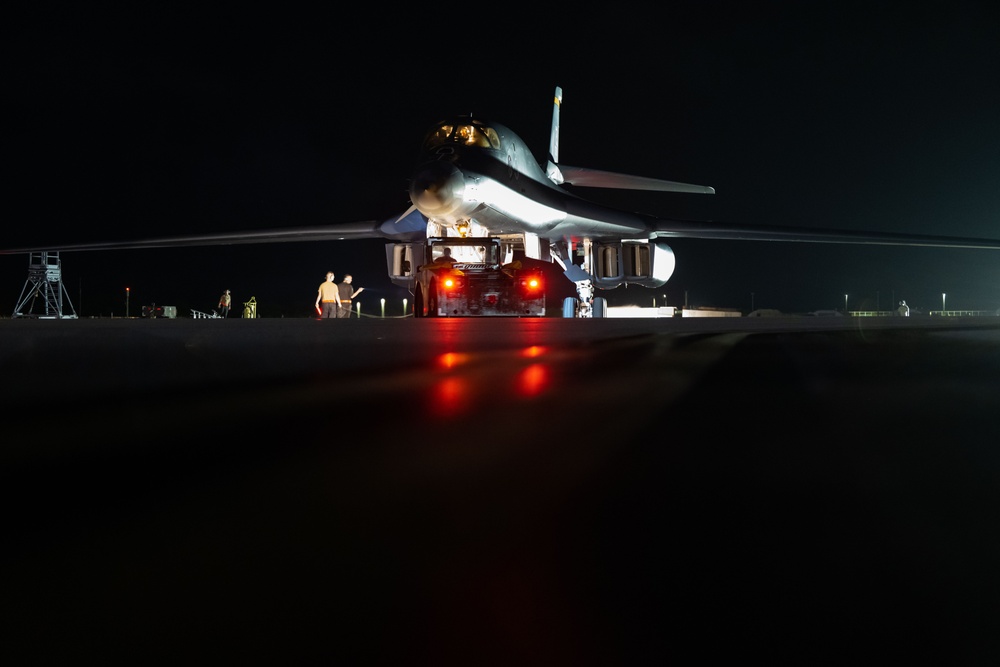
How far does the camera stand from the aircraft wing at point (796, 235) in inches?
779

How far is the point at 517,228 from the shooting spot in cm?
1625

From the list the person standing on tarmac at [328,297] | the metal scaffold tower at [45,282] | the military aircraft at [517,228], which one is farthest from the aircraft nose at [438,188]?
the metal scaffold tower at [45,282]

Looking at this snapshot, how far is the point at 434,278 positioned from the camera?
12859mm

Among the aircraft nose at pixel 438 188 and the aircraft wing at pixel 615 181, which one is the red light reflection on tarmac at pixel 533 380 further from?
the aircraft wing at pixel 615 181

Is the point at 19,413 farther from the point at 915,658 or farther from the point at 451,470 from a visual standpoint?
the point at 915,658

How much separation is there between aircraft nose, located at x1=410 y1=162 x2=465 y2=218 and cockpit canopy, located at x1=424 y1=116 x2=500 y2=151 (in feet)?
3.09

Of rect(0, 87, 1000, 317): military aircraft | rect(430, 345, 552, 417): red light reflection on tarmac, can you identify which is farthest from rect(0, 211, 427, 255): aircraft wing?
rect(430, 345, 552, 417): red light reflection on tarmac

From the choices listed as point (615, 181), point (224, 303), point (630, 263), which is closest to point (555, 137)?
point (615, 181)

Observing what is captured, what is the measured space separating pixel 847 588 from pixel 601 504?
217 mm

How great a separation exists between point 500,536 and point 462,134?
47.5 feet

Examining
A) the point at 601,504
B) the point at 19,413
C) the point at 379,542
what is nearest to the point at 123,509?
the point at 379,542

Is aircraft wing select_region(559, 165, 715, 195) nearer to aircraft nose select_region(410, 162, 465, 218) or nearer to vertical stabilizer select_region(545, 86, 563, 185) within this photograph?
vertical stabilizer select_region(545, 86, 563, 185)

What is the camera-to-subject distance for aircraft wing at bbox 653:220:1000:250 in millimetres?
19797

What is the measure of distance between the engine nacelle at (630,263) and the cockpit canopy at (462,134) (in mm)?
5456
